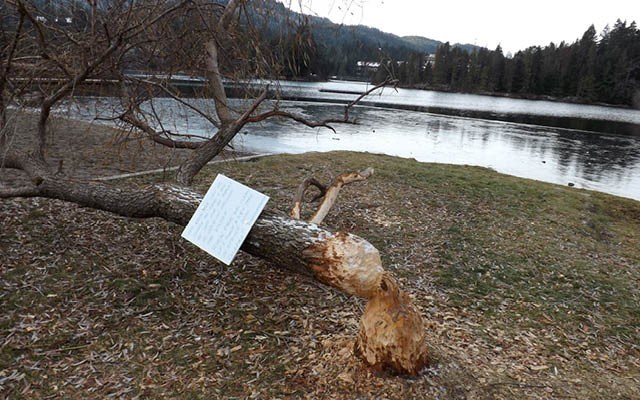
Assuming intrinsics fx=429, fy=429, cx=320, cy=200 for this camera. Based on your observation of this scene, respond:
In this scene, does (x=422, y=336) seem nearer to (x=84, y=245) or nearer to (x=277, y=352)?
(x=277, y=352)

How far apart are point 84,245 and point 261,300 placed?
1.96m

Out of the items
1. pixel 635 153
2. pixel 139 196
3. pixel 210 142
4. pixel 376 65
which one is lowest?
pixel 635 153

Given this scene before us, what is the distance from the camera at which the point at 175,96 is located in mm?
4688

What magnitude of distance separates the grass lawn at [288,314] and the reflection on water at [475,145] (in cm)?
595

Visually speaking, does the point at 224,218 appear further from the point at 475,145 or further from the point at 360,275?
the point at 475,145

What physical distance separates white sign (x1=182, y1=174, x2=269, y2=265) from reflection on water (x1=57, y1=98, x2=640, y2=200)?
7.12 m

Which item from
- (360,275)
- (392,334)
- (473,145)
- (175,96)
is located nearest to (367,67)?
(175,96)

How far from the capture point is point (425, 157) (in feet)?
46.9

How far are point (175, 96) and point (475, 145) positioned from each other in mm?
16230

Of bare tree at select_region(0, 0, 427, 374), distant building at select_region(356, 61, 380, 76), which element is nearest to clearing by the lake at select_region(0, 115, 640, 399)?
bare tree at select_region(0, 0, 427, 374)

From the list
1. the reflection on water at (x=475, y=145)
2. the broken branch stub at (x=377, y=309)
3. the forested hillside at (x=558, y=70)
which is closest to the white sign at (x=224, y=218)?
the broken branch stub at (x=377, y=309)

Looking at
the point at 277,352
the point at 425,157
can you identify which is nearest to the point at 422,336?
the point at 277,352

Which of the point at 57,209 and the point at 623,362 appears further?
the point at 57,209

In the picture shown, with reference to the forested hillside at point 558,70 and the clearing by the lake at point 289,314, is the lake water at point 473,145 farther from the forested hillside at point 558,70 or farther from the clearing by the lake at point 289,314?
the forested hillside at point 558,70
